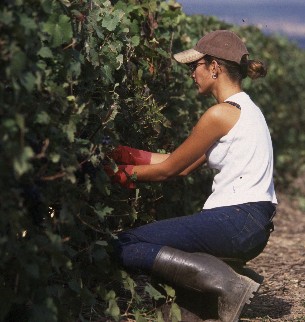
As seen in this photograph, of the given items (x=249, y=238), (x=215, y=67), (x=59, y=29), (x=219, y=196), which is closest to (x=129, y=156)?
(x=219, y=196)

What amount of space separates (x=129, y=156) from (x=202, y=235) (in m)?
0.57

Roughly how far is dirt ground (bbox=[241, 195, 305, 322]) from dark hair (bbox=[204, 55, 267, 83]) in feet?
4.08

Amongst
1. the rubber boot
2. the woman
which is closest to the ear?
the woman

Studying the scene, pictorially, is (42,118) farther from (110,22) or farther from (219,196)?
(219,196)

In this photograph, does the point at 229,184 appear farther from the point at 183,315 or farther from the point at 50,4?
the point at 50,4

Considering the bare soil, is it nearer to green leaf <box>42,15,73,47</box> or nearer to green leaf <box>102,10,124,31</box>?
green leaf <box>102,10,124,31</box>

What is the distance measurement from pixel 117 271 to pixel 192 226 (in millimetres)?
424

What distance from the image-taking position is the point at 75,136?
12.2 feet

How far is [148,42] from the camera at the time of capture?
5.27 meters

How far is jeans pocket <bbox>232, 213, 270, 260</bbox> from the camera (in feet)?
13.7

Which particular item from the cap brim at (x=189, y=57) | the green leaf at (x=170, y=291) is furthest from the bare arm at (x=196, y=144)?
the green leaf at (x=170, y=291)

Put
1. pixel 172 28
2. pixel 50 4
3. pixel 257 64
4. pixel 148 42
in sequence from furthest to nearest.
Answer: pixel 172 28 → pixel 148 42 → pixel 257 64 → pixel 50 4

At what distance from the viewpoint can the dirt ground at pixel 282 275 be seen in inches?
188

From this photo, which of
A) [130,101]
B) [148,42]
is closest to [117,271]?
[130,101]
